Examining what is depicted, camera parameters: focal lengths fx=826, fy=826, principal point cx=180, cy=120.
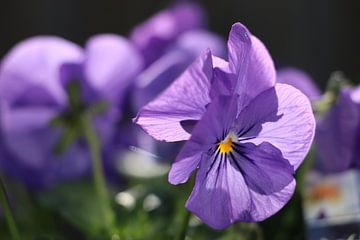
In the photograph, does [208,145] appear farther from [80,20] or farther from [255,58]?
[80,20]

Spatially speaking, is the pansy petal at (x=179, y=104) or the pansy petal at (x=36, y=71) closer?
the pansy petal at (x=179, y=104)

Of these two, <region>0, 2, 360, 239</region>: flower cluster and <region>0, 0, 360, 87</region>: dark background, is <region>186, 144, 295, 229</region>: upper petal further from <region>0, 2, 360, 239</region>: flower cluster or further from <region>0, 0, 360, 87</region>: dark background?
<region>0, 0, 360, 87</region>: dark background

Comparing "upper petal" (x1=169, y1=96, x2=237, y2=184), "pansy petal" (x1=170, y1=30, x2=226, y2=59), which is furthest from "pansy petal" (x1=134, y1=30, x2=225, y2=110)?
"upper petal" (x1=169, y1=96, x2=237, y2=184)

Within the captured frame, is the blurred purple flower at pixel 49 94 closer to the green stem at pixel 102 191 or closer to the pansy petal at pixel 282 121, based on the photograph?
the green stem at pixel 102 191

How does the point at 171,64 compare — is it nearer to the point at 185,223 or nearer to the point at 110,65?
the point at 110,65

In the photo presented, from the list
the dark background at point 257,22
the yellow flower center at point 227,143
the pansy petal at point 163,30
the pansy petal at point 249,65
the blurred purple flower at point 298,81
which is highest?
the pansy petal at point 249,65

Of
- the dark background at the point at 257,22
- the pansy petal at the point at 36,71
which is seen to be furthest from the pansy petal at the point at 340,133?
the dark background at the point at 257,22

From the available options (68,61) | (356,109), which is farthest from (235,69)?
(68,61)
